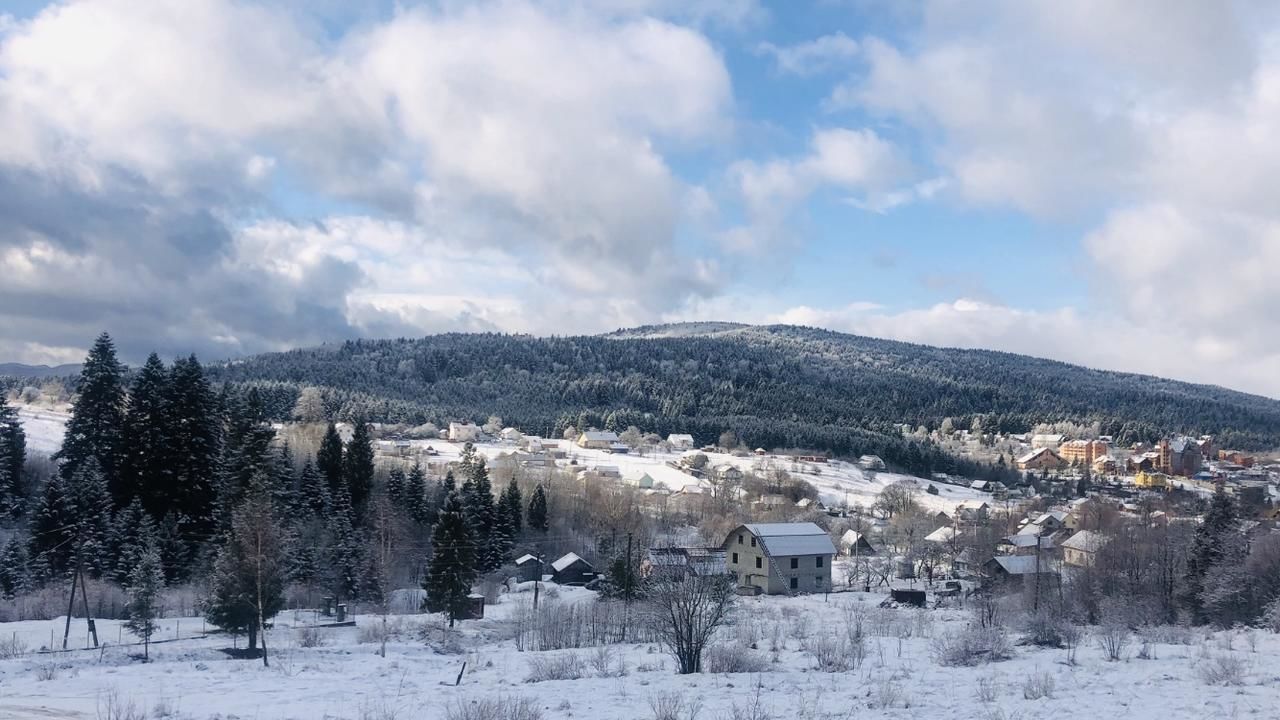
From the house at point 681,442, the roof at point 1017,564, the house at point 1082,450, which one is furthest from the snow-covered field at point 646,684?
the house at point 1082,450

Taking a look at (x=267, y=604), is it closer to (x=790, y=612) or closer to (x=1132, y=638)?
(x=790, y=612)

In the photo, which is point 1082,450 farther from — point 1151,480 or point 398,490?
point 398,490

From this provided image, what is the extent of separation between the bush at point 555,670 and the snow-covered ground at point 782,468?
8253 centimetres

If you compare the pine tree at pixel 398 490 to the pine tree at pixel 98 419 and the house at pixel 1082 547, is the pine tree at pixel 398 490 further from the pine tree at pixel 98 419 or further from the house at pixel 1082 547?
the house at pixel 1082 547

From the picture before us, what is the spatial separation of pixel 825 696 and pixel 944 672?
13.8ft

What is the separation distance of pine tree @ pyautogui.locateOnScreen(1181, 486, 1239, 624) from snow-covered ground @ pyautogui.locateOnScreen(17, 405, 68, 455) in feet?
271

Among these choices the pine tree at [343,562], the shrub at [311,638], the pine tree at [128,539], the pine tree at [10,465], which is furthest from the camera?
the pine tree at [10,465]

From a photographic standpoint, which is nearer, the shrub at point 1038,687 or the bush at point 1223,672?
the shrub at point 1038,687

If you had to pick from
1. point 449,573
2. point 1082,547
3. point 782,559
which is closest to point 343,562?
point 449,573

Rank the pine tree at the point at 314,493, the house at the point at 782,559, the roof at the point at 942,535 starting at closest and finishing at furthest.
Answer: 1. the pine tree at the point at 314,493
2. the house at the point at 782,559
3. the roof at the point at 942,535

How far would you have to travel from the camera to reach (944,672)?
18500 millimetres

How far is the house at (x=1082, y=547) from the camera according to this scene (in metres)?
50.9

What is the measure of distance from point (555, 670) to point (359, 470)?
43.5 meters

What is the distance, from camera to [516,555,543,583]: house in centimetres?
6097
